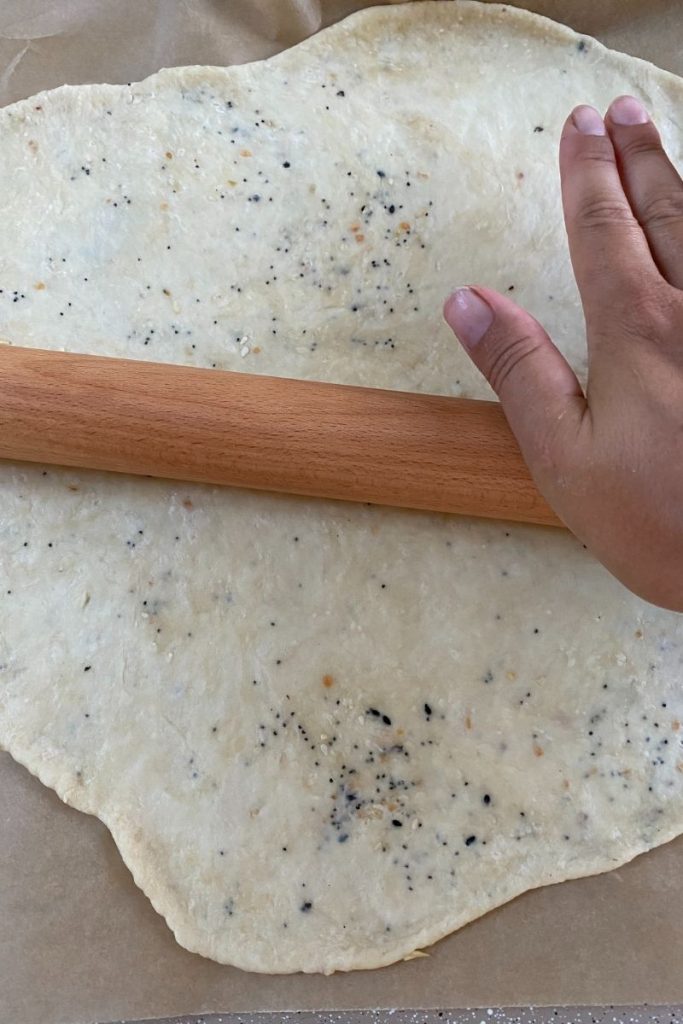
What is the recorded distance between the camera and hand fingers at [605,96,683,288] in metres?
1.09

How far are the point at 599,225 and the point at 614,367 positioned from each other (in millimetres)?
222

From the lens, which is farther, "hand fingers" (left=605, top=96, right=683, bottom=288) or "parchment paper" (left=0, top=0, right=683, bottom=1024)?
"parchment paper" (left=0, top=0, right=683, bottom=1024)

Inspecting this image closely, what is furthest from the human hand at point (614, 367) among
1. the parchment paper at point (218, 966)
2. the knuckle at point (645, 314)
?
the parchment paper at point (218, 966)

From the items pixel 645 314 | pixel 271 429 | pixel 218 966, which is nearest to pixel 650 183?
pixel 645 314

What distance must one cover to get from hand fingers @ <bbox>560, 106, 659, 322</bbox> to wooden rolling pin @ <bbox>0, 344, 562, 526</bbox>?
218 millimetres

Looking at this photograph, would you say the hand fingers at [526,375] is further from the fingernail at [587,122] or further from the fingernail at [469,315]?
the fingernail at [587,122]

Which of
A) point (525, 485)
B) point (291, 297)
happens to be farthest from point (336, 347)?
point (525, 485)

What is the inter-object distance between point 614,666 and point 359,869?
19.6 inches

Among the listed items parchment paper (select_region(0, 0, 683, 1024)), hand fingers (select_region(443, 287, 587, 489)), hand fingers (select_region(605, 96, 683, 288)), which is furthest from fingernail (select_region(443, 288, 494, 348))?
parchment paper (select_region(0, 0, 683, 1024))

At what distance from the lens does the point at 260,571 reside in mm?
1256

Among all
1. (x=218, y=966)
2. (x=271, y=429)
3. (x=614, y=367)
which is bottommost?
(x=218, y=966)

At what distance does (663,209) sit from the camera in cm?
111

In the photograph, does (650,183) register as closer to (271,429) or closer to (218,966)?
(271,429)

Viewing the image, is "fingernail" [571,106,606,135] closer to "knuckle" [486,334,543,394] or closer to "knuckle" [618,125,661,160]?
"knuckle" [618,125,661,160]
